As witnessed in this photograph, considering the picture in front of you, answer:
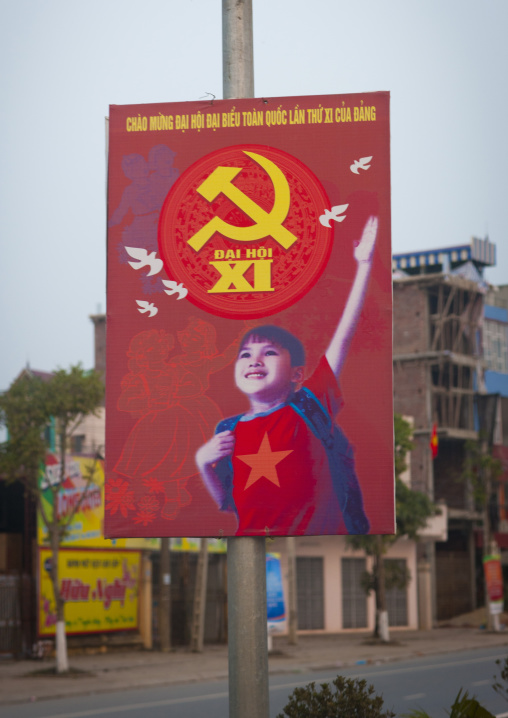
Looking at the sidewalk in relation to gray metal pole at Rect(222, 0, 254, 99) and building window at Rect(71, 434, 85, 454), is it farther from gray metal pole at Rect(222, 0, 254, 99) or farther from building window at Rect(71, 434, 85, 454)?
gray metal pole at Rect(222, 0, 254, 99)

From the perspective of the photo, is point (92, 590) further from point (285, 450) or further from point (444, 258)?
point (444, 258)

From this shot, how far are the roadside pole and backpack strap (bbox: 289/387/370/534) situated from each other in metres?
0.66

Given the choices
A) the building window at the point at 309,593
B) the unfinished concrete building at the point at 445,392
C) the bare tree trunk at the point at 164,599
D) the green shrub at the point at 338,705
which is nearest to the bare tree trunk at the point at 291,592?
the bare tree trunk at the point at 164,599

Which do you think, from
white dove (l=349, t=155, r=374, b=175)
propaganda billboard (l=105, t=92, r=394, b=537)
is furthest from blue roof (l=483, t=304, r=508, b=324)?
propaganda billboard (l=105, t=92, r=394, b=537)

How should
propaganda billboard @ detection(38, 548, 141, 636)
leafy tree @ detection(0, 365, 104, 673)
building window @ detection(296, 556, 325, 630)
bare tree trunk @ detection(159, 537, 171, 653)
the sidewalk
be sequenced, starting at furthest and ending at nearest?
building window @ detection(296, 556, 325, 630) < bare tree trunk @ detection(159, 537, 171, 653) < propaganda billboard @ detection(38, 548, 141, 636) < leafy tree @ detection(0, 365, 104, 673) < the sidewalk

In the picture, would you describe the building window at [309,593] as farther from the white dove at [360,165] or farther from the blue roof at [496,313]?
the white dove at [360,165]

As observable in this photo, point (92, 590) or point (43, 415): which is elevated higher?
point (43, 415)

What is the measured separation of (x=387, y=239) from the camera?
23.8ft

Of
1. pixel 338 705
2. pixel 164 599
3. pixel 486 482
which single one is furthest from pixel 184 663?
pixel 338 705

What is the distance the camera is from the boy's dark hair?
23.6 feet

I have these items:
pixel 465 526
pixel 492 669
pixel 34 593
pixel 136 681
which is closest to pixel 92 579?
pixel 34 593

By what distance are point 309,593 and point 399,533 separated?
5.81m

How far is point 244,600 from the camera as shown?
22.2ft

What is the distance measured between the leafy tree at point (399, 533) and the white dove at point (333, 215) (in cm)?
2646
